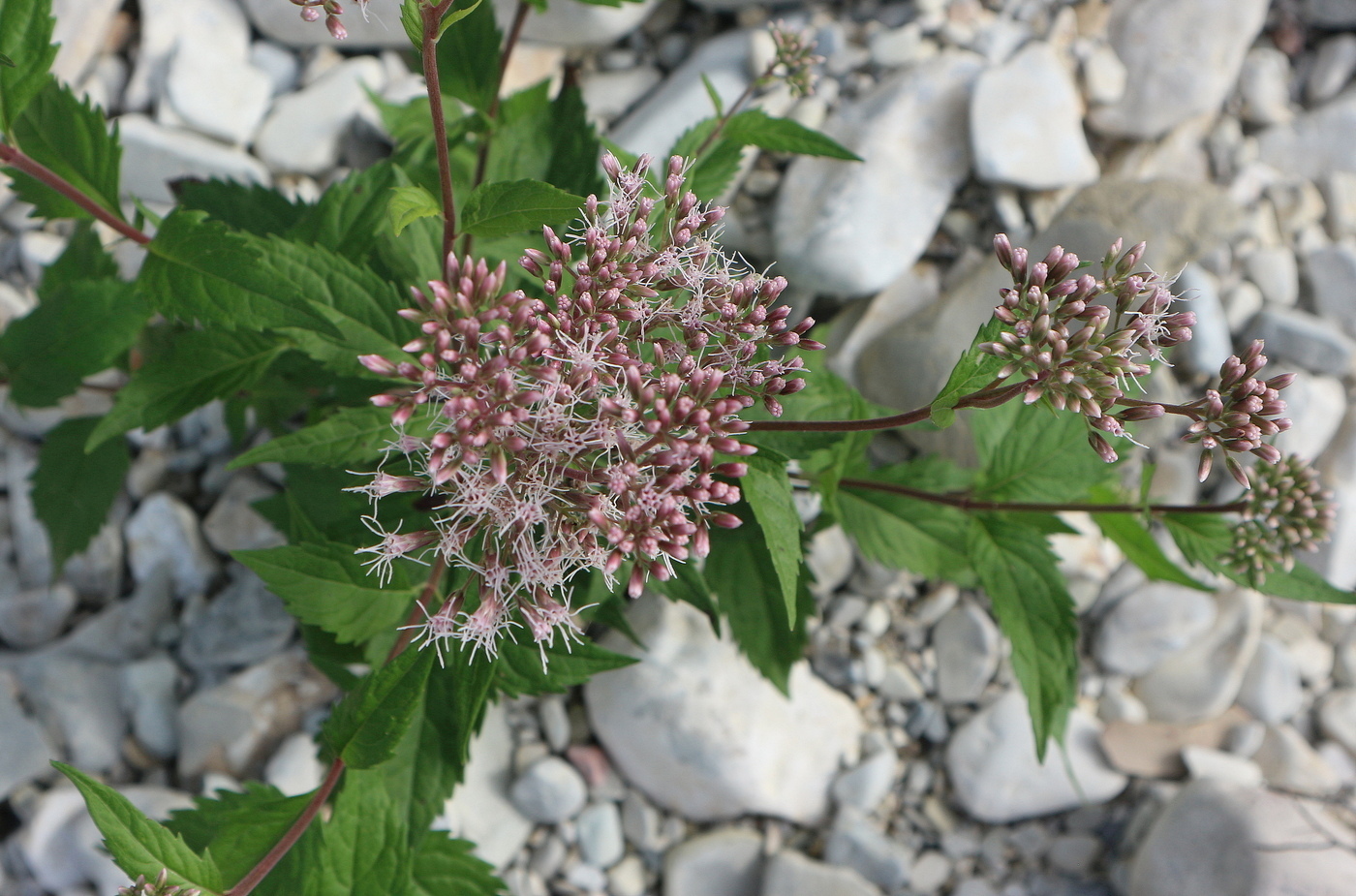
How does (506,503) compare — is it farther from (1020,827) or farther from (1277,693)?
(1277,693)

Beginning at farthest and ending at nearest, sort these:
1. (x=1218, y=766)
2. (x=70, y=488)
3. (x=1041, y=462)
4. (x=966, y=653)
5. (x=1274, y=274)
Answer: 1. (x=1274, y=274)
2. (x=966, y=653)
3. (x=1218, y=766)
4. (x=70, y=488)
5. (x=1041, y=462)

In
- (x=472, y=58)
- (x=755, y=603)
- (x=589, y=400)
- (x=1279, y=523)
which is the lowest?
(x=755, y=603)

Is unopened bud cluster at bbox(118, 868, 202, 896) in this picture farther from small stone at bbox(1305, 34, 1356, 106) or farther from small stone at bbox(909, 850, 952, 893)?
small stone at bbox(1305, 34, 1356, 106)

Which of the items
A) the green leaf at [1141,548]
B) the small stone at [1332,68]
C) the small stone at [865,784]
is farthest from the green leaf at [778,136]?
the small stone at [1332,68]

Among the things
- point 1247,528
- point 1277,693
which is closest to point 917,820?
point 1277,693

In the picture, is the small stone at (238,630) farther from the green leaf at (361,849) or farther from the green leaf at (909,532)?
the green leaf at (909,532)

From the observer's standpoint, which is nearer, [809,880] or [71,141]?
[71,141]

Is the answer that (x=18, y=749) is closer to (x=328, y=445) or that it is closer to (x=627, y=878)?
(x=627, y=878)

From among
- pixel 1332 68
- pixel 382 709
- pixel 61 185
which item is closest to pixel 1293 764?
pixel 1332 68
